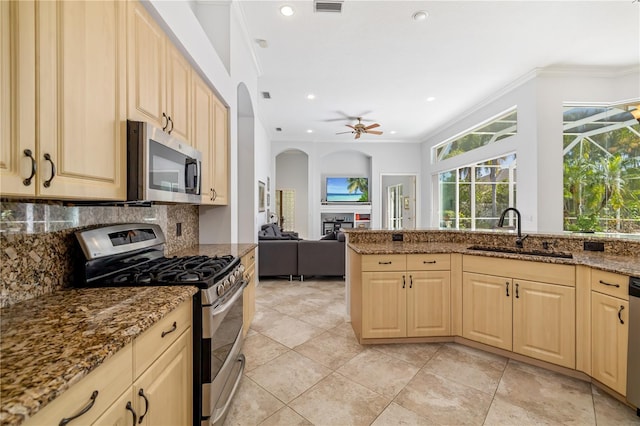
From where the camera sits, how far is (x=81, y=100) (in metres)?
1.07

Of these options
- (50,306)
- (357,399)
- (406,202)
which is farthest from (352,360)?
(406,202)

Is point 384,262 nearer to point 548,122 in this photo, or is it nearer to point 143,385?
point 143,385

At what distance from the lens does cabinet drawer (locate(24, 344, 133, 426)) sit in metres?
0.64

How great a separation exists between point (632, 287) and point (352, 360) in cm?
191

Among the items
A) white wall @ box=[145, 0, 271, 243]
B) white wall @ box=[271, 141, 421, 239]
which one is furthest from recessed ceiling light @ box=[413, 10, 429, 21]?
white wall @ box=[271, 141, 421, 239]

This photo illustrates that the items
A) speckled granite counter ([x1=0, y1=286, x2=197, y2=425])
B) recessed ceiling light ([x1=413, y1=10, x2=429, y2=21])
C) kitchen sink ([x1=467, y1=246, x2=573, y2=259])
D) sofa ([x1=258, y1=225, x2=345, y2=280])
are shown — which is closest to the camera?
speckled granite counter ([x1=0, y1=286, x2=197, y2=425])

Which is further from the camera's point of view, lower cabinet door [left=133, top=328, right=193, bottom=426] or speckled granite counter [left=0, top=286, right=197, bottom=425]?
lower cabinet door [left=133, top=328, right=193, bottom=426]

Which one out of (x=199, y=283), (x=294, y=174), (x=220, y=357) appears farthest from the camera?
(x=294, y=174)

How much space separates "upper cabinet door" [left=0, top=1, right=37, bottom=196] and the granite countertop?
218 centimetres

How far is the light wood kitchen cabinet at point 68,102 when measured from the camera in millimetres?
855

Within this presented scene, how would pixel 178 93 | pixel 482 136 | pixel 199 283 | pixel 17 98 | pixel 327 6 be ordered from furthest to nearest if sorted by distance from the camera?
pixel 482 136
pixel 327 6
pixel 178 93
pixel 199 283
pixel 17 98

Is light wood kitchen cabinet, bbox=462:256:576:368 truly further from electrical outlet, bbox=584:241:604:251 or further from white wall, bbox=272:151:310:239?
white wall, bbox=272:151:310:239

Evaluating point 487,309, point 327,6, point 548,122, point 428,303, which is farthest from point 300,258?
point 548,122

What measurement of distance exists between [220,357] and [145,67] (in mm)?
1607
